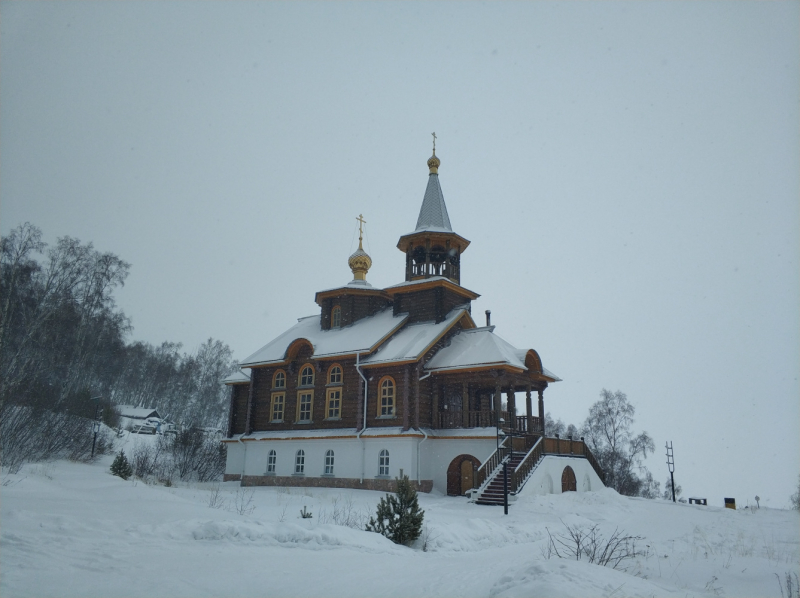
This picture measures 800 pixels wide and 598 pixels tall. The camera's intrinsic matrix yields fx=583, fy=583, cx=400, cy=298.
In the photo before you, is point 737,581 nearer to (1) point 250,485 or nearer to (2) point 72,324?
(1) point 250,485

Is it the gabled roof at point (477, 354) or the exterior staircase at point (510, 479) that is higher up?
the gabled roof at point (477, 354)

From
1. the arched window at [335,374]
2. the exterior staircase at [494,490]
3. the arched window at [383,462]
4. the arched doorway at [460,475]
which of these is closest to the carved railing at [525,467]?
the exterior staircase at [494,490]

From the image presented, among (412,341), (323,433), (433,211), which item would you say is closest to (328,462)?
(323,433)

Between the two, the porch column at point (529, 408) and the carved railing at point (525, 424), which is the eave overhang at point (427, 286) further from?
the carved railing at point (525, 424)

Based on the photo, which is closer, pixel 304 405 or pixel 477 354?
pixel 477 354

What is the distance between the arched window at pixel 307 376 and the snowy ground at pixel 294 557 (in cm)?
1227

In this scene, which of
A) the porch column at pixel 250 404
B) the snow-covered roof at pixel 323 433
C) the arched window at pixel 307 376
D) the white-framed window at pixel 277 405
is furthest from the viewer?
the porch column at pixel 250 404

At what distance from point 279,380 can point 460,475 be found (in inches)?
393

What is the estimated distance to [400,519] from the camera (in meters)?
10.2

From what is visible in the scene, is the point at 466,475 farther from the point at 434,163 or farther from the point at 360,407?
the point at 434,163

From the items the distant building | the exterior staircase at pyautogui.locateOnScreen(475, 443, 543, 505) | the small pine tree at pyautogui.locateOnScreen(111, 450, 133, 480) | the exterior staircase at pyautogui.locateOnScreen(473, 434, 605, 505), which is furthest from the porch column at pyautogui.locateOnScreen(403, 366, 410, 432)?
the distant building

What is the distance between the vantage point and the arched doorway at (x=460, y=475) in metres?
21.4

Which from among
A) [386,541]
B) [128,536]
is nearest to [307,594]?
[128,536]

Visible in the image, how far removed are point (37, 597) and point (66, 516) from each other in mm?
3387
